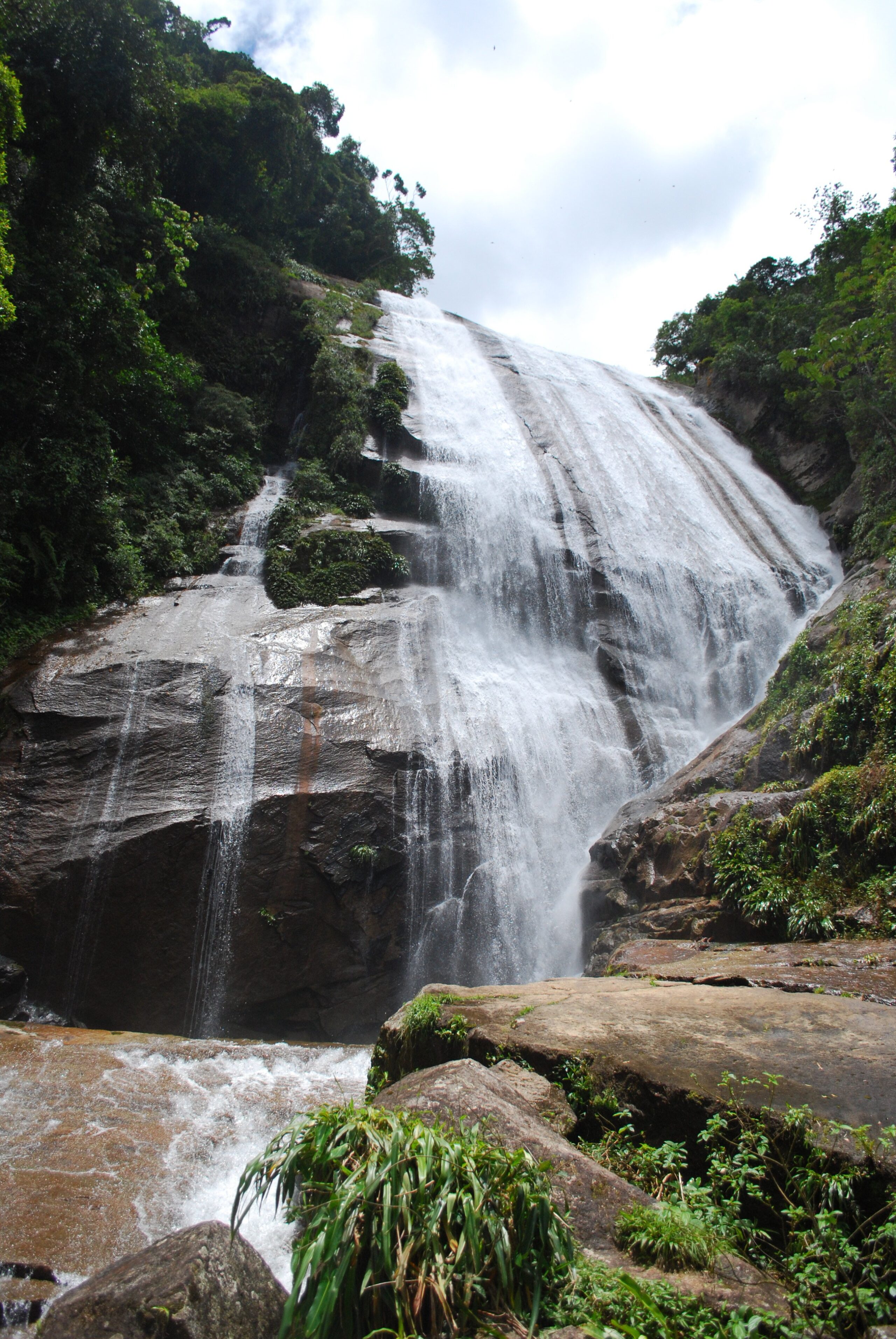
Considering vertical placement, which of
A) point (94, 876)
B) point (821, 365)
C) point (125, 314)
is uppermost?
point (821, 365)

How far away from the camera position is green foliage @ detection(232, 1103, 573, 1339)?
240 centimetres

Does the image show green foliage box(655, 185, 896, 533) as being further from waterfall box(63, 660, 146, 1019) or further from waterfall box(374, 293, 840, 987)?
waterfall box(63, 660, 146, 1019)

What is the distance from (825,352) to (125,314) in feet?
64.7

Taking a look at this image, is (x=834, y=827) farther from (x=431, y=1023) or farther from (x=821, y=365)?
(x=821, y=365)

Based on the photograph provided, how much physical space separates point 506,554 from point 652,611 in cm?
383

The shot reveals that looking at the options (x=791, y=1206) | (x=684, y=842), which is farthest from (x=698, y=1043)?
(x=684, y=842)

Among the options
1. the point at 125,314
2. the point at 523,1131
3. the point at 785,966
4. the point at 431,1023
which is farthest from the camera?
the point at 125,314

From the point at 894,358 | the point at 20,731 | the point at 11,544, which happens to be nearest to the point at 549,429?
the point at 894,358

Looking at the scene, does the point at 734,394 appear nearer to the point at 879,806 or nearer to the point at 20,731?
the point at 879,806

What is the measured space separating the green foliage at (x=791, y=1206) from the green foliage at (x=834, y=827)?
4635 mm

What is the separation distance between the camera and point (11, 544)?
12086mm

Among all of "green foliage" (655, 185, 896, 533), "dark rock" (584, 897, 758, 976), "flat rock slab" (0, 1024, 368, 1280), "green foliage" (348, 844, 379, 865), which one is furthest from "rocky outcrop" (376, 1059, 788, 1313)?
"green foliage" (655, 185, 896, 533)

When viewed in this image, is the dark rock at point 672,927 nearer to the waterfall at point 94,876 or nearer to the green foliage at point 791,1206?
the green foliage at point 791,1206

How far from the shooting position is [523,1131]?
341cm
